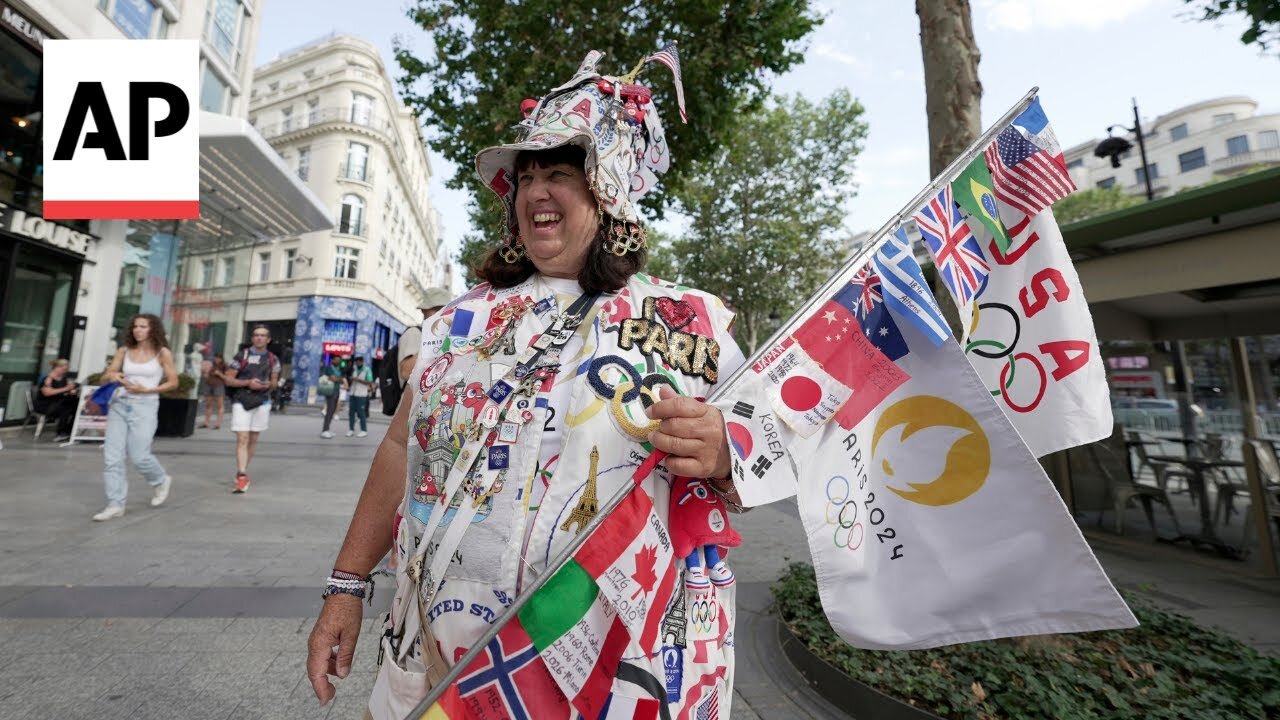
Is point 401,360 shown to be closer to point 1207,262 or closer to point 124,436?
point 124,436

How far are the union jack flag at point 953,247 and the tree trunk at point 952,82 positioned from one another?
1.61 meters

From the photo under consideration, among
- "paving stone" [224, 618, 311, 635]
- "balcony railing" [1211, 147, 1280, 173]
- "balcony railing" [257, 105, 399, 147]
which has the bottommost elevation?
"paving stone" [224, 618, 311, 635]

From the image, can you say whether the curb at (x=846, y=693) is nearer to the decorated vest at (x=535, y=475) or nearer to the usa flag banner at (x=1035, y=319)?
the usa flag banner at (x=1035, y=319)

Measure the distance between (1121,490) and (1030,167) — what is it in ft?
20.7

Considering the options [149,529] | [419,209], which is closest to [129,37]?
[149,529]

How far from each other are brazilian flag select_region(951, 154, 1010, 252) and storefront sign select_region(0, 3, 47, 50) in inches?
535

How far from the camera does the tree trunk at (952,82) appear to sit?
3266 mm

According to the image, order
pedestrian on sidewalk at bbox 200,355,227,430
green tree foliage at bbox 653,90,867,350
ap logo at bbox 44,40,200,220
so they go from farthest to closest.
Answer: green tree foliage at bbox 653,90,867,350
pedestrian on sidewalk at bbox 200,355,227,430
ap logo at bbox 44,40,200,220

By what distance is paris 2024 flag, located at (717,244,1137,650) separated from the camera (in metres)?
1.30

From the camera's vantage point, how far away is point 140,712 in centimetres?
243

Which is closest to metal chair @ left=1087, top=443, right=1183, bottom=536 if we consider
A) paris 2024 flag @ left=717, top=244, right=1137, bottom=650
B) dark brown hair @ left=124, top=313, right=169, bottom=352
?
paris 2024 flag @ left=717, top=244, right=1137, bottom=650

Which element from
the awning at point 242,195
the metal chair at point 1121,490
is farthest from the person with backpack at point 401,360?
the awning at point 242,195

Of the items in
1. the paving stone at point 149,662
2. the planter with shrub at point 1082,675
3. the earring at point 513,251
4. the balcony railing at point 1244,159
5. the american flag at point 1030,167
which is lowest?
the paving stone at point 149,662

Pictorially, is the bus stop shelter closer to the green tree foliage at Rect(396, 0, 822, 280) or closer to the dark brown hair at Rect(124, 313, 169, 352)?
the green tree foliage at Rect(396, 0, 822, 280)
